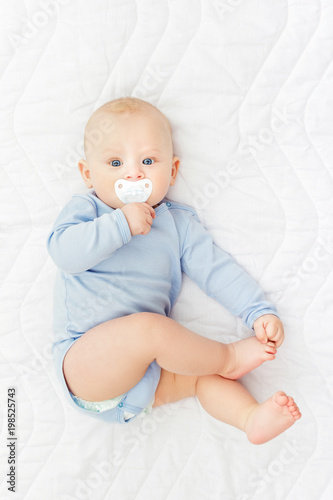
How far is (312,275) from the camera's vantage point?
3.79 ft

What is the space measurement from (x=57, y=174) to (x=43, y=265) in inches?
8.5

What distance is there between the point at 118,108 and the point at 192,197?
26 cm

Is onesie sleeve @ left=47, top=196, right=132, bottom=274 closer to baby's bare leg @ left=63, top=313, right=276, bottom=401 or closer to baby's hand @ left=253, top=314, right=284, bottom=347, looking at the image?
baby's bare leg @ left=63, top=313, right=276, bottom=401

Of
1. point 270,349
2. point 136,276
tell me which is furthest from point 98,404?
point 270,349

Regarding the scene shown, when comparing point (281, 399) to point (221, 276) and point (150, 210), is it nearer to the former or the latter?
point (221, 276)

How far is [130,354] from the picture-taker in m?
1.05

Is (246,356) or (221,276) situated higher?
(221,276)

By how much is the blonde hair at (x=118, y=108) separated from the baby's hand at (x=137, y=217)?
182 mm

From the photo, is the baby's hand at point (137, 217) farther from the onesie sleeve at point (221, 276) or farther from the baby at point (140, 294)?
the onesie sleeve at point (221, 276)

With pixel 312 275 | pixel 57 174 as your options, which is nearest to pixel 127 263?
pixel 57 174

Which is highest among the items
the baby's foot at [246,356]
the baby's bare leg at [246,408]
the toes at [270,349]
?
the toes at [270,349]

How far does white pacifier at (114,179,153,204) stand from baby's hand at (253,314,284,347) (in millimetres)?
364

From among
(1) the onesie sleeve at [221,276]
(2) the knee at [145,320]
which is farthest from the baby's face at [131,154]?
(2) the knee at [145,320]

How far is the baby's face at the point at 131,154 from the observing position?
110 cm
